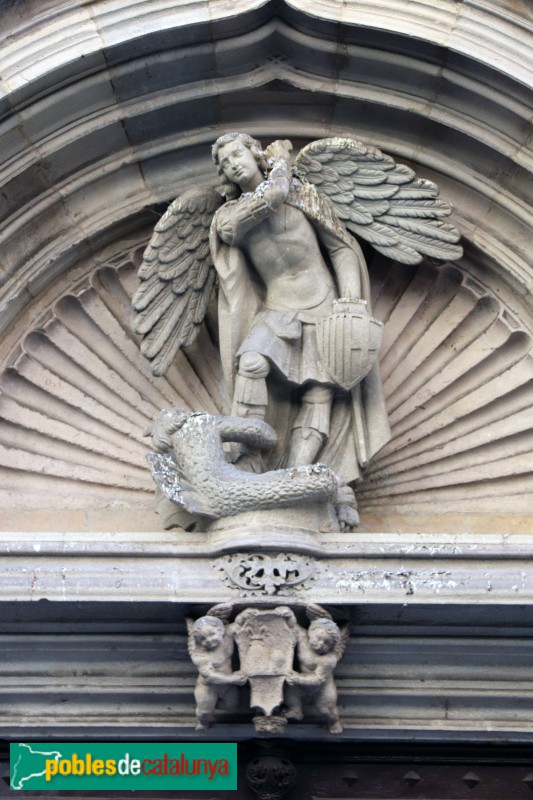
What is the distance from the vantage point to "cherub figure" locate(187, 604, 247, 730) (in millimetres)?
4531

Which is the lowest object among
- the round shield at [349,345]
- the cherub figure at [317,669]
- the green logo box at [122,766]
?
the green logo box at [122,766]

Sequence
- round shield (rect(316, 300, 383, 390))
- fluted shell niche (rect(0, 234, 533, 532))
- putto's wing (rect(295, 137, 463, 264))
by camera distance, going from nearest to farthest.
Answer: round shield (rect(316, 300, 383, 390)) → fluted shell niche (rect(0, 234, 533, 532)) → putto's wing (rect(295, 137, 463, 264))

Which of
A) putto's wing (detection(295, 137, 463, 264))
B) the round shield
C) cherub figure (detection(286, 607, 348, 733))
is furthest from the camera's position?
putto's wing (detection(295, 137, 463, 264))

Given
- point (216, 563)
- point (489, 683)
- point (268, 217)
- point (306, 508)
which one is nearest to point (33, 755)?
point (216, 563)

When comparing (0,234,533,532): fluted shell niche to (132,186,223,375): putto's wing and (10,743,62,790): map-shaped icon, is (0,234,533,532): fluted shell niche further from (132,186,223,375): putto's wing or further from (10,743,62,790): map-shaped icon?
(10,743,62,790): map-shaped icon

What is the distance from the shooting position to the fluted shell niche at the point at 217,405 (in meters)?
5.29

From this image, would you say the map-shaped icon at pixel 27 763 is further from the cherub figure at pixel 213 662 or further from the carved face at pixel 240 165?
the carved face at pixel 240 165

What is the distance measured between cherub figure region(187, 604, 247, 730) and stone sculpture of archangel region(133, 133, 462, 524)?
2.17 feet

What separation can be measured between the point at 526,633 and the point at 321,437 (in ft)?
3.06

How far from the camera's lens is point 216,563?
15.4ft

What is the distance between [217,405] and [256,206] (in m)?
0.79

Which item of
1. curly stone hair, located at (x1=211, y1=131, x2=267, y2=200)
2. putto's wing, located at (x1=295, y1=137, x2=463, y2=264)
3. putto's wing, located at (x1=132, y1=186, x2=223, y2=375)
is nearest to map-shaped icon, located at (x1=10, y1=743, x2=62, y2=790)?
putto's wing, located at (x1=132, y1=186, x2=223, y2=375)

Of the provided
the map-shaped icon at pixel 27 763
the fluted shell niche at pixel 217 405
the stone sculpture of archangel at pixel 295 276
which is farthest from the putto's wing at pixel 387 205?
the map-shaped icon at pixel 27 763

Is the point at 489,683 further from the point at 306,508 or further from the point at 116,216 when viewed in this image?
the point at 116,216
